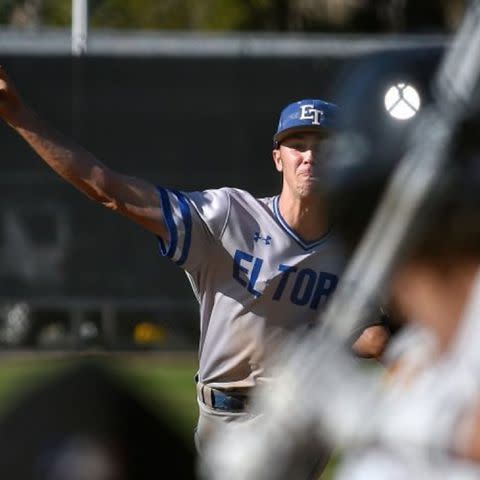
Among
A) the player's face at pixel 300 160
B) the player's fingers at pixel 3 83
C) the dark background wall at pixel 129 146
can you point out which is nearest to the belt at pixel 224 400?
the player's face at pixel 300 160

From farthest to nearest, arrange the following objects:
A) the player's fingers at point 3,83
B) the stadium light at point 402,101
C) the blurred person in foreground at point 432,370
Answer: the player's fingers at point 3,83 → the stadium light at point 402,101 → the blurred person in foreground at point 432,370

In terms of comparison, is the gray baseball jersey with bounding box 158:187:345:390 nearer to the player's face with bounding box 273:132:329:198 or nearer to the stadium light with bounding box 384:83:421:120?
the player's face with bounding box 273:132:329:198

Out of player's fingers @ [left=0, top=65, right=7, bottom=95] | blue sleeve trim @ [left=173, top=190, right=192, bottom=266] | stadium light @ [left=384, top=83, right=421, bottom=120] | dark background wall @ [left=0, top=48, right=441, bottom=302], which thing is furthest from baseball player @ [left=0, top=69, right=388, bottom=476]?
dark background wall @ [left=0, top=48, right=441, bottom=302]

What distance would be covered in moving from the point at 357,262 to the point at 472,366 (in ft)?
0.57

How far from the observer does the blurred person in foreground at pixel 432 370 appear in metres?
1.66

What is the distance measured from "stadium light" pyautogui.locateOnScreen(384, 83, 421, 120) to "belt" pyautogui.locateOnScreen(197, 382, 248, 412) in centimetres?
368

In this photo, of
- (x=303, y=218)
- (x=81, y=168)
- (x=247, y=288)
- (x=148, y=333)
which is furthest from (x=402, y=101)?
(x=148, y=333)

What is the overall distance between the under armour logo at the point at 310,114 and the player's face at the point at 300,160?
5 cm

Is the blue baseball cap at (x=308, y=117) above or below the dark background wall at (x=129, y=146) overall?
above

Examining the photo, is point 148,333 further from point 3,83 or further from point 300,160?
A: point 3,83

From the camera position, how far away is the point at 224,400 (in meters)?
5.61

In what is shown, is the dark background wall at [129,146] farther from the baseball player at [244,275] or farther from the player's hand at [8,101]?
the player's hand at [8,101]

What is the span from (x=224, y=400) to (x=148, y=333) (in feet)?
32.3

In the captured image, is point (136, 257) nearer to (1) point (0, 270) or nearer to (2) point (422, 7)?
(1) point (0, 270)
